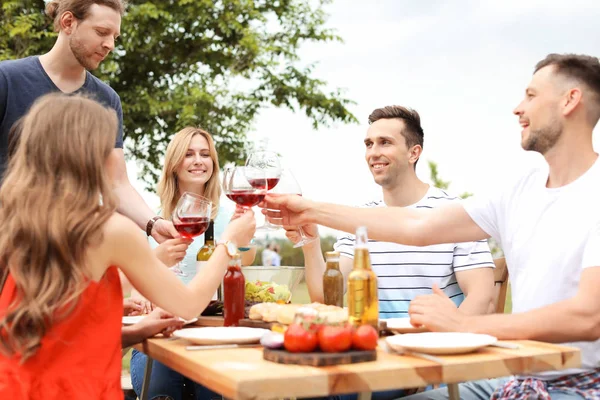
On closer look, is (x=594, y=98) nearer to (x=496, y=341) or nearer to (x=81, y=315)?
(x=496, y=341)

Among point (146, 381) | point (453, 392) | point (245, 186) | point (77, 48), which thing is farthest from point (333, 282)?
point (77, 48)

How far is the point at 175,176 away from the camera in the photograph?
4.76 meters

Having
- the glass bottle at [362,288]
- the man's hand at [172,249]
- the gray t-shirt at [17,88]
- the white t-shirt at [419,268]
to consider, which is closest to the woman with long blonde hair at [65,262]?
the glass bottle at [362,288]

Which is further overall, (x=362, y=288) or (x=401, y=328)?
(x=401, y=328)

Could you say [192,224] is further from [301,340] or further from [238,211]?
[301,340]

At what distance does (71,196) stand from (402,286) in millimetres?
2050

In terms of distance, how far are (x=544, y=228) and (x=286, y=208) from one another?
1.05 metres

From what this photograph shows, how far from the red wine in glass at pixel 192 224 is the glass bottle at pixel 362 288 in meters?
0.73

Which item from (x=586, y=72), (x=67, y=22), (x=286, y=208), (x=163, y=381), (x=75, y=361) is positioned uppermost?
(x=67, y=22)

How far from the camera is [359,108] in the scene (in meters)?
14.7

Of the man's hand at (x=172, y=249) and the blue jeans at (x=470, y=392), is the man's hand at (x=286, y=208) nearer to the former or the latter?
the man's hand at (x=172, y=249)

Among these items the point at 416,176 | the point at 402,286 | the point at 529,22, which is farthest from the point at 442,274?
the point at 529,22

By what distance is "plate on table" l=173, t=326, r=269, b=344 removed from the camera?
2145 mm

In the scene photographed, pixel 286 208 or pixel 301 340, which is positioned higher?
pixel 286 208
